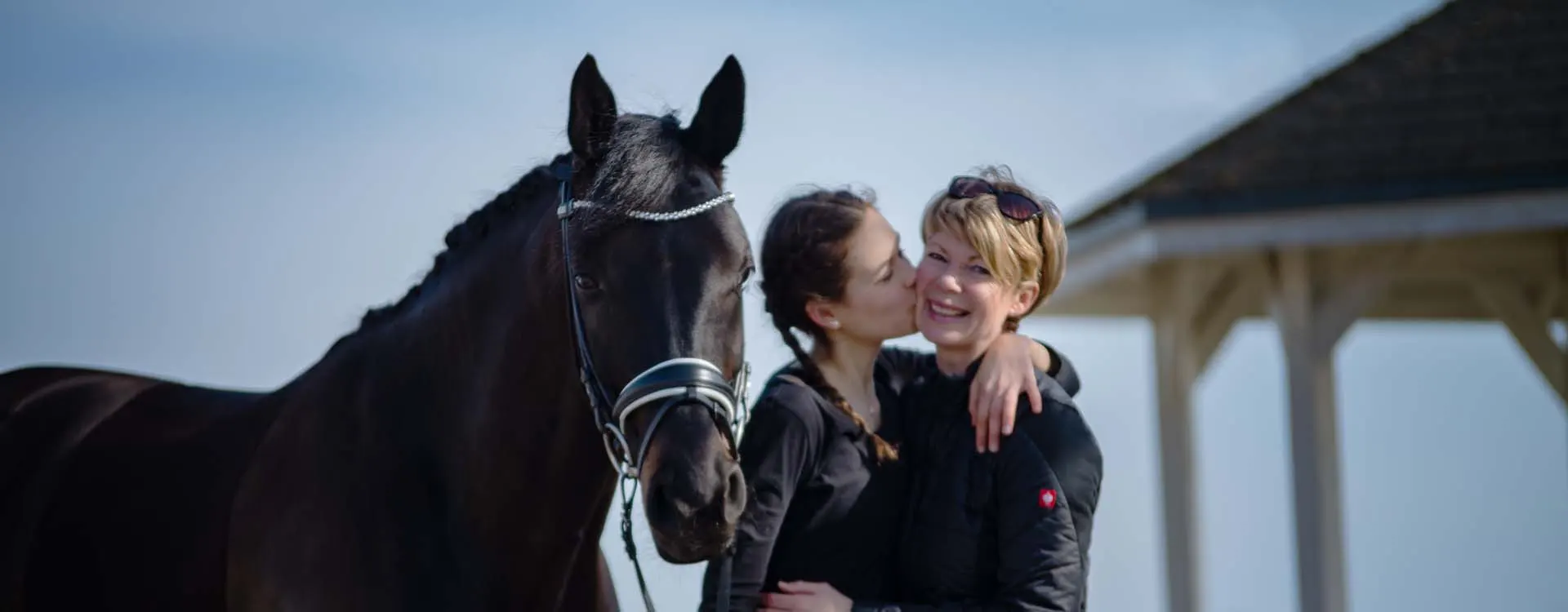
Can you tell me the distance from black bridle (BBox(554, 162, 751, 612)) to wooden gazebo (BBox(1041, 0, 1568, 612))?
571cm

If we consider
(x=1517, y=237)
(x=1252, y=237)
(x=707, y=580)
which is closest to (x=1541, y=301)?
(x=1517, y=237)

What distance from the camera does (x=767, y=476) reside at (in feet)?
9.62

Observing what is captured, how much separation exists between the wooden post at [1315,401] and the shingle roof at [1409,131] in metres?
0.50

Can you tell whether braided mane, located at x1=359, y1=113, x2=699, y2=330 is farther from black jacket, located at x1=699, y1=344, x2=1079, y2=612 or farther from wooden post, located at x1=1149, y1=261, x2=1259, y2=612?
wooden post, located at x1=1149, y1=261, x2=1259, y2=612

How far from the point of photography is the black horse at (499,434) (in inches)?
106

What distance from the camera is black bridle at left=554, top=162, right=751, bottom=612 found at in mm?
2619

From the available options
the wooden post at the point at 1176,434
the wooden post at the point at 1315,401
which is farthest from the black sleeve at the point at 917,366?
the wooden post at the point at 1176,434

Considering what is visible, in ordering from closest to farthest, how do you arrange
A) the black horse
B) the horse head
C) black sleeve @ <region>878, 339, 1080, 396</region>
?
the horse head < the black horse < black sleeve @ <region>878, 339, 1080, 396</region>

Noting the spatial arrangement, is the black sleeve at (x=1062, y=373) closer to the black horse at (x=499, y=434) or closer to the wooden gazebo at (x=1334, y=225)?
the black horse at (x=499, y=434)

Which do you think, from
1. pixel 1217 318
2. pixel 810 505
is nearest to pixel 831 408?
pixel 810 505

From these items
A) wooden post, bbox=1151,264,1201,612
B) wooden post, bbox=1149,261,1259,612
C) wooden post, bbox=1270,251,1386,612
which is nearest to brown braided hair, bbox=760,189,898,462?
wooden post, bbox=1270,251,1386,612

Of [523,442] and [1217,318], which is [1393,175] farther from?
[523,442]

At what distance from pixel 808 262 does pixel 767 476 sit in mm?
449

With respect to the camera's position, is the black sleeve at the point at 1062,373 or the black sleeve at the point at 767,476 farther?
the black sleeve at the point at 1062,373
